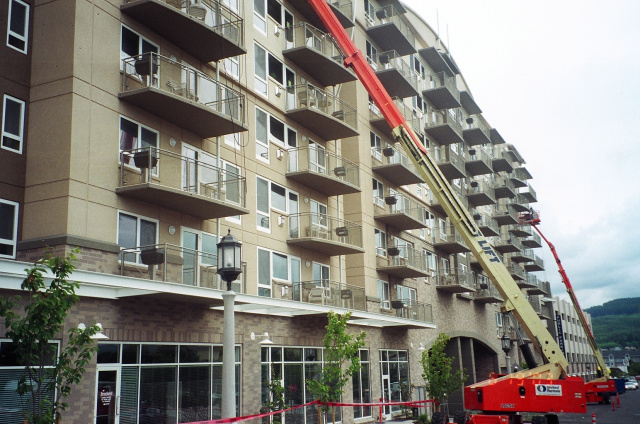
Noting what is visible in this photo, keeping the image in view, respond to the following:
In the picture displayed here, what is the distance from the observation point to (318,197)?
29594mm

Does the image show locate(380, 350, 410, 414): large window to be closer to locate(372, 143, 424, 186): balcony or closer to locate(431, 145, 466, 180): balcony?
locate(372, 143, 424, 186): balcony

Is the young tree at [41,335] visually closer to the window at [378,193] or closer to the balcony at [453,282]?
the window at [378,193]

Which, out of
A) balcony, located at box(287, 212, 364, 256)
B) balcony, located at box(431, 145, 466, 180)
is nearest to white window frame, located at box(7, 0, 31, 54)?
balcony, located at box(287, 212, 364, 256)

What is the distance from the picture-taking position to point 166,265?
707 inches

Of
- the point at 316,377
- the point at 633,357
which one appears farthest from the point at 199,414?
the point at 633,357

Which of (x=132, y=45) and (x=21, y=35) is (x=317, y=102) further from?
(x=21, y=35)

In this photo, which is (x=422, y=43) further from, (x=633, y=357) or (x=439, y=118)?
(x=633, y=357)

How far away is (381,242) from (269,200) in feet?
36.3

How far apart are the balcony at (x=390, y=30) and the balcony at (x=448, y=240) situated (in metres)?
12.3

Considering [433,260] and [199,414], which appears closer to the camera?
[199,414]

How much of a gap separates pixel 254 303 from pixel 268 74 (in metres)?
10.4

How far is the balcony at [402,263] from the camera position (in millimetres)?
34062

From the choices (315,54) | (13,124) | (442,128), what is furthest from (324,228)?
(442,128)

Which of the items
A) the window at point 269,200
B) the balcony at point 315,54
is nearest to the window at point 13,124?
the window at point 269,200
